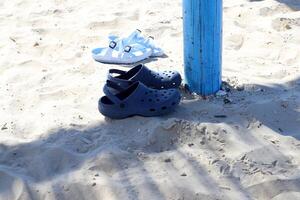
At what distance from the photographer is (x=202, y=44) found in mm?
2625

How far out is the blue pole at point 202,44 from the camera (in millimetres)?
2572

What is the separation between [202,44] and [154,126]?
1.62ft

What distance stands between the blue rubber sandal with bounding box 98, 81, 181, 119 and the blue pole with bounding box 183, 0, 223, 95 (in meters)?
0.23

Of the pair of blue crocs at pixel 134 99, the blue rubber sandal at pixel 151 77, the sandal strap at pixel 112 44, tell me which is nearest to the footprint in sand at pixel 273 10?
the sandal strap at pixel 112 44

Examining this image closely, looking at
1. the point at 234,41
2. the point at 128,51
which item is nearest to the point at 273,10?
the point at 234,41

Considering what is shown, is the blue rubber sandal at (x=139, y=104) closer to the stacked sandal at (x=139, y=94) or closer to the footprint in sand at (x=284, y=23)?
the stacked sandal at (x=139, y=94)

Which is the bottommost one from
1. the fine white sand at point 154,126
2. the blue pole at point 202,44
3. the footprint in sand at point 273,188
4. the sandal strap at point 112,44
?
the footprint in sand at point 273,188

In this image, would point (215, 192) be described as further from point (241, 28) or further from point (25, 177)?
point (241, 28)

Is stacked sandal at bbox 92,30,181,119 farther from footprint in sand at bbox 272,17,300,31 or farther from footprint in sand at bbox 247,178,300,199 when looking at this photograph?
footprint in sand at bbox 272,17,300,31

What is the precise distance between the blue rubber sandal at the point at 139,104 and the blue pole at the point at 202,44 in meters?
0.23

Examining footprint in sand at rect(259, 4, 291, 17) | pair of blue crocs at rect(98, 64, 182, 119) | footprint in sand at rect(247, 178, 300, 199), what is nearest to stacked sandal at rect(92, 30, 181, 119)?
pair of blue crocs at rect(98, 64, 182, 119)

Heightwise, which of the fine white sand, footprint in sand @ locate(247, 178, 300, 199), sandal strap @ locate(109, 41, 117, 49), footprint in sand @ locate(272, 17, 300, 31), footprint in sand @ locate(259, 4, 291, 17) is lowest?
footprint in sand @ locate(247, 178, 300, 199)

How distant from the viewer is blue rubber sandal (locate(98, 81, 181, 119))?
2.53m

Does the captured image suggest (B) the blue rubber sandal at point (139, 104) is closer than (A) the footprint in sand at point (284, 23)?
Yes
